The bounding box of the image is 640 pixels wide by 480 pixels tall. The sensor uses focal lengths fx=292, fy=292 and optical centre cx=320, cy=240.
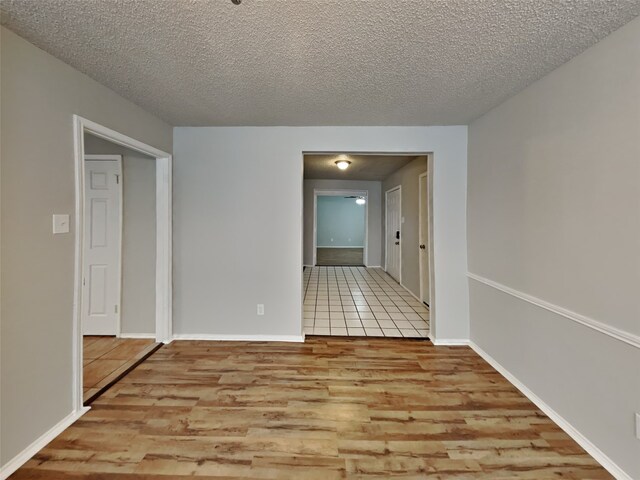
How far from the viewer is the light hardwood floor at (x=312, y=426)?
1.53 meters

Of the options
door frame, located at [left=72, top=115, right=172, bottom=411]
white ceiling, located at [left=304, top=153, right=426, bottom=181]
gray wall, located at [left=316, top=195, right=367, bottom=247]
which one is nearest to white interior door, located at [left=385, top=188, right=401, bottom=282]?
white ceiling, located at [left=304, top=153, right=426, bottom=181]

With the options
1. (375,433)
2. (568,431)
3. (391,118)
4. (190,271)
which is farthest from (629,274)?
(190,271)

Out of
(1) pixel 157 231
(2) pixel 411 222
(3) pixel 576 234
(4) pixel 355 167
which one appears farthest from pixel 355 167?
(3) pixel 576 234

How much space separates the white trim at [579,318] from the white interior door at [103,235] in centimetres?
372

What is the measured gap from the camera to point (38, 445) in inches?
64.6

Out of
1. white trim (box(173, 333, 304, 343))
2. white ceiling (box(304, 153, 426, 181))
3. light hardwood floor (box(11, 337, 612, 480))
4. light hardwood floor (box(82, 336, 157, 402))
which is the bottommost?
light hardwood floor (box(11, 337, 612, 480))

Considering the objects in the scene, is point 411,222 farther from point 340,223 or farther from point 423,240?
point 340,223

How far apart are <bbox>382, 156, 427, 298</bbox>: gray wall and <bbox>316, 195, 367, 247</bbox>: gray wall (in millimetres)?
6891

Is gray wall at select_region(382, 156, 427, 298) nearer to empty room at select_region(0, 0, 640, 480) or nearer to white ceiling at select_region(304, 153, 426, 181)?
white ceiling at select_region(304, 153, 426, 181)

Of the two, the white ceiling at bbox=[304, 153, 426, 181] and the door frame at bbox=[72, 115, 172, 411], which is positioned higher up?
the white ceiling at bbox=[304, 153, 426, 181]

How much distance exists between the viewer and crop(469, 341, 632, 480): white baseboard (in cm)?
151

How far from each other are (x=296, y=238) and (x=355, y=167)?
3252 mm

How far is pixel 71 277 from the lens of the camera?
1.86 m

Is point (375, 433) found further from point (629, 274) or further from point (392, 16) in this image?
point (392, 16)
